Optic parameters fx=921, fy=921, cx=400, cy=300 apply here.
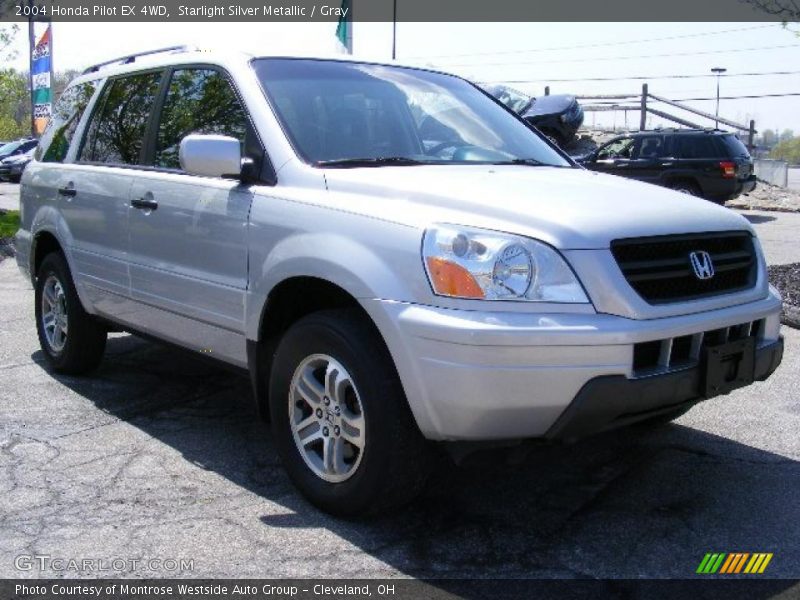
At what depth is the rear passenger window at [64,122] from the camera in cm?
588

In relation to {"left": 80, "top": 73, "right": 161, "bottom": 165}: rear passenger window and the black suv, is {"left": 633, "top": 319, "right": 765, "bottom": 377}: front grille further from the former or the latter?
the black suv

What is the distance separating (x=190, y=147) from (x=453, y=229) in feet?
4.42

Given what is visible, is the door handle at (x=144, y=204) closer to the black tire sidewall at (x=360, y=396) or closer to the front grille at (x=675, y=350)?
the black tire sidewall at (x=360, y=396)

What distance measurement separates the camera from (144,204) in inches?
186

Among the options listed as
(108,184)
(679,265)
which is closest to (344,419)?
(679,265)

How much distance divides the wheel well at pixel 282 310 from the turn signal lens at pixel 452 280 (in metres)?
0.50

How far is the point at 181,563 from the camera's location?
10.9 ft

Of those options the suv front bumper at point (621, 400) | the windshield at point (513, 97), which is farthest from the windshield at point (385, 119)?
the windshield at point (513, 97)

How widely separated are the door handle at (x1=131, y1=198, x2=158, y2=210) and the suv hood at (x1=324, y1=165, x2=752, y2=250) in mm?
1234

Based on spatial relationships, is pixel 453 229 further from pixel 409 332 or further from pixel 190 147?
pixel 190 147

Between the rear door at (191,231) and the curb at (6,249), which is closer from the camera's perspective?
the rear door at (191,231)

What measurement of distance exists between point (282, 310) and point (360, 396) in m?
0.72

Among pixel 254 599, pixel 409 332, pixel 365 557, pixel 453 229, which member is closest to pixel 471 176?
pixel 453 229

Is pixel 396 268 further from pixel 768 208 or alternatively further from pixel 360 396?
pixel 768 208
